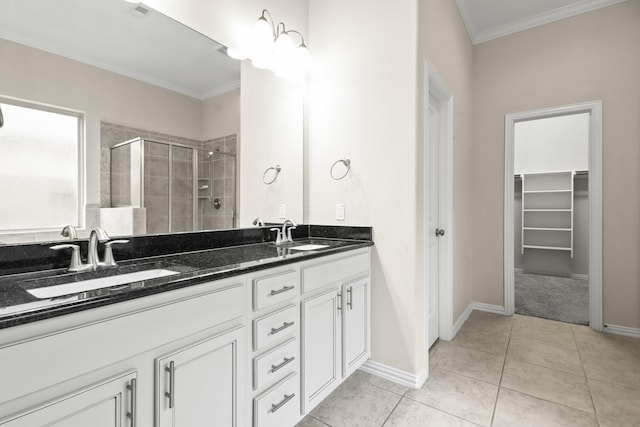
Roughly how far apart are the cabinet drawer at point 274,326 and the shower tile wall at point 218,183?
0.75 metres

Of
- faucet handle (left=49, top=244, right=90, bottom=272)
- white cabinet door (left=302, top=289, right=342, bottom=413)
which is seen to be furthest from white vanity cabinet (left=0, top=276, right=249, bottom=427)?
faucet handle (left=49, top=244, right=90, bottom=272)

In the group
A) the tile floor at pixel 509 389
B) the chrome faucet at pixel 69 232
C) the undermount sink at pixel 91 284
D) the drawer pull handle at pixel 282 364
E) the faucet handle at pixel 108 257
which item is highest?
the chrome faucet at pixel 69 232

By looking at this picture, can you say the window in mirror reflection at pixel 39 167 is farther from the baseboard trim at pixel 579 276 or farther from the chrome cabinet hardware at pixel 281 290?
the baseboard trim at pixel 579 276

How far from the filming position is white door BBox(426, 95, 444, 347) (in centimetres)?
259

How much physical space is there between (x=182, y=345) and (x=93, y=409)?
262 mm

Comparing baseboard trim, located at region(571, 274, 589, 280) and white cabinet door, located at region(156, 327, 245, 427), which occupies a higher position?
white cabinet door, located at region(156, 327, 245, 427)

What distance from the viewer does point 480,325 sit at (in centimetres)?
303


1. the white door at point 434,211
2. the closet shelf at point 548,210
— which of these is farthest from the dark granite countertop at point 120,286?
the closet shelf at point 548,210

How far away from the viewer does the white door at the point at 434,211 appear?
259cm

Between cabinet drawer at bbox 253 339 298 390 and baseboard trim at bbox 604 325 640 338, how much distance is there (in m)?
3.12

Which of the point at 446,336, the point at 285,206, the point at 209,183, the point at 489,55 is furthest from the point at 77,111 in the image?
the point at 489,55

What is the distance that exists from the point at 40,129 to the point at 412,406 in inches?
90.3

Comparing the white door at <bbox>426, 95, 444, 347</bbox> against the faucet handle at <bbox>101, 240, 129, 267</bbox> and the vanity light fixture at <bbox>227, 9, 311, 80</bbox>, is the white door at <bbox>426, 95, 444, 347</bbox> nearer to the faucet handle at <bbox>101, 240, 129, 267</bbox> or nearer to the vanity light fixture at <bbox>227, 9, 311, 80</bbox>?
the vanity light fixture at <bbox>227, 9, 311, 80</bbox>

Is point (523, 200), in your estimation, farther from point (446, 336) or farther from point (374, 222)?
point (374, 222)
